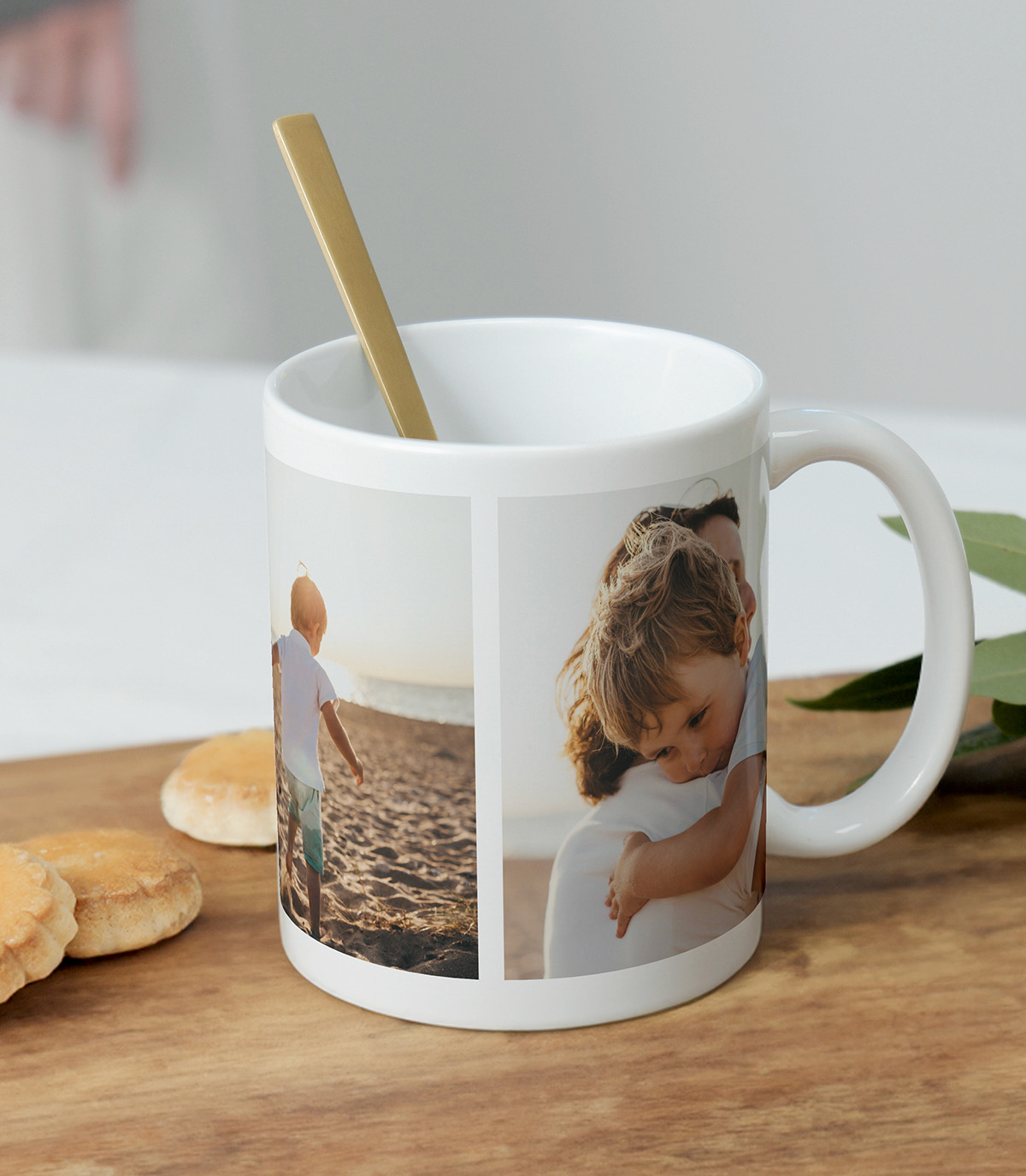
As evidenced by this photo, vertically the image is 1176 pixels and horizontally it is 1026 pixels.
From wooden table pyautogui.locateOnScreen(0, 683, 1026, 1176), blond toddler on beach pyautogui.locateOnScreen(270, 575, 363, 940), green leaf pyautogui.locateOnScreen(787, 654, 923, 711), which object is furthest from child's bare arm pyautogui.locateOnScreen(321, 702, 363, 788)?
green leaf pyautogui.locateOnScreen(787, 654, 923, 711)

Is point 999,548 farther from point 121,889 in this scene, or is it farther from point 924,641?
point 121,889

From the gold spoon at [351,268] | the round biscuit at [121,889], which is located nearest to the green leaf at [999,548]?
the gold spoon at [351,268]

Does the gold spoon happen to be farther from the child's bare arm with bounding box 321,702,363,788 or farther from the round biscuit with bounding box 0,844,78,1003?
the round biscuit with bounding box 0,844,78,1003

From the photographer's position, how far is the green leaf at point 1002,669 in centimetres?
67

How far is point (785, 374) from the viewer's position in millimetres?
1895

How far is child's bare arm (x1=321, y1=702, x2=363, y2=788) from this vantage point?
533 mm

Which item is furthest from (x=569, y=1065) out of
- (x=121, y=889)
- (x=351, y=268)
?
(x=351, y=268)

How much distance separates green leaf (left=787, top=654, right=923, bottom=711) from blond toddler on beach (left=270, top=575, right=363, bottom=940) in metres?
0.27

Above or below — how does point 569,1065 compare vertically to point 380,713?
below

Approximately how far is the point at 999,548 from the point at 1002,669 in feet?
0.21

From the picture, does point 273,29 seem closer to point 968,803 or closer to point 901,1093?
point 968,803

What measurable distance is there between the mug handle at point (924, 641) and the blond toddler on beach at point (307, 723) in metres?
0.18

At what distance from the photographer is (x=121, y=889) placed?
60 centimetres

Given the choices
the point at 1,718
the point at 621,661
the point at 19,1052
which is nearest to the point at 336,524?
the point at 621,661
